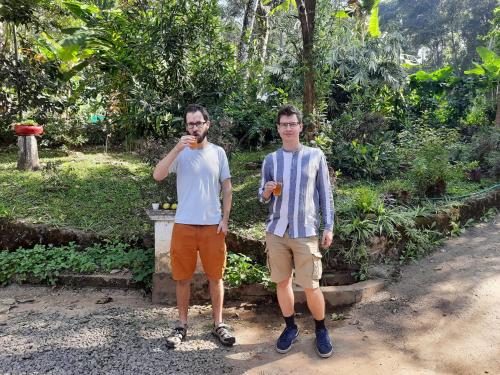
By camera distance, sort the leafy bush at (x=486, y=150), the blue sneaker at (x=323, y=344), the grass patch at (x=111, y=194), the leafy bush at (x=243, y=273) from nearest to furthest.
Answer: the blue sneaker at (x=323, y=344), the leafy bush at (x=243, y=273), the grass patch at (x=111, y=194), the leafy bush at (x=486, y=150)

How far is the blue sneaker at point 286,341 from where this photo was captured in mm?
3174

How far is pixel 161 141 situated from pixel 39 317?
7.71 ft

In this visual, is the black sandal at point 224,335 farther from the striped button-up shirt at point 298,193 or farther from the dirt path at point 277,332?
the striped button-up shirt at point 298,193

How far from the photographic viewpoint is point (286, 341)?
3195 mm

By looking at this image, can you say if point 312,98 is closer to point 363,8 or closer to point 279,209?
point 363,8

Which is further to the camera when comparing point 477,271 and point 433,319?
point 477,271

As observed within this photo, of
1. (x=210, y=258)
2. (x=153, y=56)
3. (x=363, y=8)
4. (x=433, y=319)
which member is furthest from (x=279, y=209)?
(x=363, y=8)

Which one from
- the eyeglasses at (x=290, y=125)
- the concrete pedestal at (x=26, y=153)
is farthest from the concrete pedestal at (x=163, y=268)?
the concrete pedestal at (x=26, y=153)

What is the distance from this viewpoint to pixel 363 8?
6.54 meters

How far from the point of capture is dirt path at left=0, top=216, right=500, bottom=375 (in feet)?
9.84

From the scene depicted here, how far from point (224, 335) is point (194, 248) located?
2.39ft

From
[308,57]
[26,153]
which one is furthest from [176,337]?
[26,153]

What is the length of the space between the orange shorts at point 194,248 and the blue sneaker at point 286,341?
0.69 metres

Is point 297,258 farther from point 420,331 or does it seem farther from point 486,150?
point 486,150
